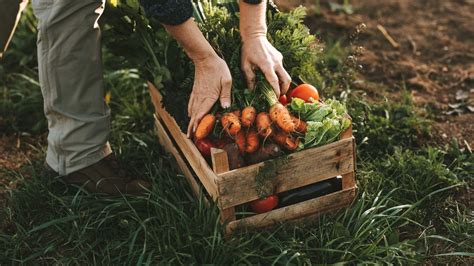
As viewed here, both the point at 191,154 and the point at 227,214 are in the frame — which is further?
the point at 191,154

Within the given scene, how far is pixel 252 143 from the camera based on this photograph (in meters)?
2.74

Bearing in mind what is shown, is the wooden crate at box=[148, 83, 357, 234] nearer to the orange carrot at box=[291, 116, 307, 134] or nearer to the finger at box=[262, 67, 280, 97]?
the orange carrot at box=[291, 116, 307, 134]

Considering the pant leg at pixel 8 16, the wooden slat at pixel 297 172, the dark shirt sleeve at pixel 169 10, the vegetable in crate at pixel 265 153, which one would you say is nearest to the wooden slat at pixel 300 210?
the wooden slat at pixel 297 172

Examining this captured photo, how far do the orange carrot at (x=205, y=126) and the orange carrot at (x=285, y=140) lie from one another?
10.4 inches

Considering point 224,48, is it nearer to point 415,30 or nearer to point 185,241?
point 185,241

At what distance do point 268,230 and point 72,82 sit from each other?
1.13 meters

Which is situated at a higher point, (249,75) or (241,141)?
(249,75)

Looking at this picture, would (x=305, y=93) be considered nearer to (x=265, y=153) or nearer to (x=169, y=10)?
(x=265, y=153)

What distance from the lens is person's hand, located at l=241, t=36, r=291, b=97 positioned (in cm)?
282

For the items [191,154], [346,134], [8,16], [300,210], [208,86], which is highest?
[8,16]

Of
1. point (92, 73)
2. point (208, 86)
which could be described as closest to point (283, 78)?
point (208, 86)

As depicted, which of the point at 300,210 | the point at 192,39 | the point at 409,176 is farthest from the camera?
the point at 409,176

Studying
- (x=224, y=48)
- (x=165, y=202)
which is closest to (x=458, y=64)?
(x=224, y=48)

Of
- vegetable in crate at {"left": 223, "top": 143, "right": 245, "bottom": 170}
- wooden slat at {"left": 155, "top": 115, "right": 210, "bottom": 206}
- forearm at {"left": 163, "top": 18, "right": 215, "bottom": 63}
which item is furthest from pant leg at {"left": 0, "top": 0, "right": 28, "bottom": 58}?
vegetable in crate at {"left": 223, "top": 143, "right": 245, "bottom": 170}
